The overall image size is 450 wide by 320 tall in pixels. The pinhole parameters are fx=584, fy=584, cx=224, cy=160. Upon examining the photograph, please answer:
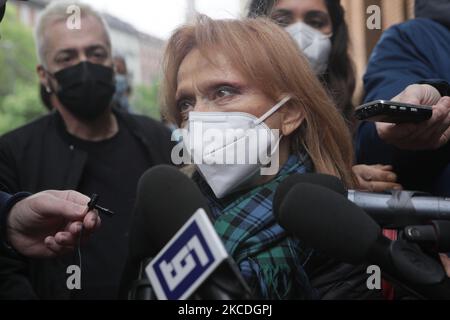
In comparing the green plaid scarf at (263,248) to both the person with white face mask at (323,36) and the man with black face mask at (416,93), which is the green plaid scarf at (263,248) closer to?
the man with black face mask at (416,93)

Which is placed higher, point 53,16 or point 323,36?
point 53,16

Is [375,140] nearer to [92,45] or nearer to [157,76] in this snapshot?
[157,76]

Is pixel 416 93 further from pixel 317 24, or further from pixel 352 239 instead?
pixel 317 24

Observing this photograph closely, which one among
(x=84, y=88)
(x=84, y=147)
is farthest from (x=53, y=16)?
(x=84, y=147)

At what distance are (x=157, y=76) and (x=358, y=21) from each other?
167 cm

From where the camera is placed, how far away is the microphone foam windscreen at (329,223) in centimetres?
99

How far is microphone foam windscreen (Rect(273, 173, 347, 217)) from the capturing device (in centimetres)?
108

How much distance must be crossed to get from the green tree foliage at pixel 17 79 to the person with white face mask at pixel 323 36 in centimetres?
959

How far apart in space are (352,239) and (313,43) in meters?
1.14

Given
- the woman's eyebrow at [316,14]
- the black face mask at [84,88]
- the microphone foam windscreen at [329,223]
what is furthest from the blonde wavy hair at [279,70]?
the black face mask at [84,88]

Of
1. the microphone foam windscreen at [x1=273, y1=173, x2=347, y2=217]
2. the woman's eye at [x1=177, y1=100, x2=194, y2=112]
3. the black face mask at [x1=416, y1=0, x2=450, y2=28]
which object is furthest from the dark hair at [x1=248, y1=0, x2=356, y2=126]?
the microphone foam windscreen at [x1=273, y1=173, x2=347, y2=217]

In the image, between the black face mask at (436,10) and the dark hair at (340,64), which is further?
the dark hair at (340,64)

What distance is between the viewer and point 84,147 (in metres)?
2.17

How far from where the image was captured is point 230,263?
917 mm
